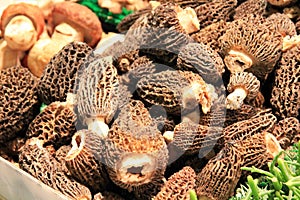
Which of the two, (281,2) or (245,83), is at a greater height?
(281,2)

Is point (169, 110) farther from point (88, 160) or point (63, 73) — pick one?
point (63, 73)

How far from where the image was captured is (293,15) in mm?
2416

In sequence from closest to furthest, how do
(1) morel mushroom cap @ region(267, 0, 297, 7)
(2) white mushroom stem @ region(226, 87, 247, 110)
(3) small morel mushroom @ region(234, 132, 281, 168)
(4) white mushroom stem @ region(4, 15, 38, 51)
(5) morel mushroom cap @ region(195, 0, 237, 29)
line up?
A: 1. (3) small morel mushroom @ region(234, 132, 281, 168)
2. (2) white mushroom stem @ region(226, 87, 247, 110)
3. (5) morel mushroom cap @ region(195, 0, 237, 29)
4. (1) morel mushroom cap @ region(267, 0, 297, 7)
5. (4) white mushroom stem @ region(4, 15, 38, 51)

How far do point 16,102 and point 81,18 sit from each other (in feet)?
2.37

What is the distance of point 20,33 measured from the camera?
2.65 meters

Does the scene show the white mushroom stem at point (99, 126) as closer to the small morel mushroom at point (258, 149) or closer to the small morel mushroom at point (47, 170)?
the small morel mushroom at point (47, 170)

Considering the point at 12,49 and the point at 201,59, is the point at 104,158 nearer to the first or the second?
the point at 201,59

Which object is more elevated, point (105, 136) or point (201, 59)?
point (201, 59)

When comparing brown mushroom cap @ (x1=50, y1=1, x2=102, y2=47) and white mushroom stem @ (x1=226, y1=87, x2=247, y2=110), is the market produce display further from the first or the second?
brown mushroom cap @ (x1=50, y1=1, x2=102, y2=47)

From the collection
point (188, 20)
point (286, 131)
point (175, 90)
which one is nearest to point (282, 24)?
point (188, 20)

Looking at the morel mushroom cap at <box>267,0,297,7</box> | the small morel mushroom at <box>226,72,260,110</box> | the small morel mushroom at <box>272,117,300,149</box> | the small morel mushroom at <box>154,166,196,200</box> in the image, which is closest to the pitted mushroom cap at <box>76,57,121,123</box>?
the small morel mushroom at <box>154,166,196,200</box>

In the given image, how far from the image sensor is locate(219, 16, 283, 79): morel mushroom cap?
2.03 metres

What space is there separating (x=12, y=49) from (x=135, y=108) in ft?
3.71

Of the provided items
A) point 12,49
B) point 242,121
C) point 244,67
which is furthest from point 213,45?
point 12,49
